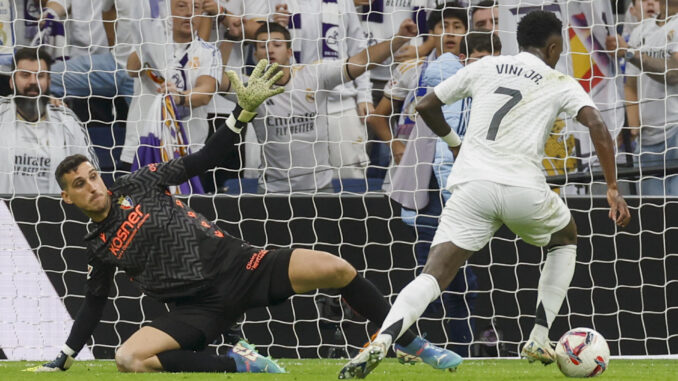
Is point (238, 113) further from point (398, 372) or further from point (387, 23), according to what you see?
point (387, 23)

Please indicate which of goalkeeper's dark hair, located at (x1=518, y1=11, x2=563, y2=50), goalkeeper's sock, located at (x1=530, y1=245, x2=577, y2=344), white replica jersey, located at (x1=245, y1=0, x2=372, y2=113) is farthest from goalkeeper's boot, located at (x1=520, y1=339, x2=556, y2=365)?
white replica jersey, located at (x1=245, y1=0, x2=372, y2=113)

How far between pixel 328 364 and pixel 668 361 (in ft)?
7.03

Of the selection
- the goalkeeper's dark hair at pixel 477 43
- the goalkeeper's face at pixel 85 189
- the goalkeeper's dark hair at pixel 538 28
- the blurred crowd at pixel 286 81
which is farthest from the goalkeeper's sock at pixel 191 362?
the goalkeeper's dark hair at pixel 477 43

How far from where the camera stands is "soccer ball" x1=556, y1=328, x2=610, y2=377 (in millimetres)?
4504

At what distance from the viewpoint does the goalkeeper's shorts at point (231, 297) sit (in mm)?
5031

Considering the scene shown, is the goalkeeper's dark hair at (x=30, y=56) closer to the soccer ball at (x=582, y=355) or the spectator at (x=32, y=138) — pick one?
the spectator at (x=32, y=138)

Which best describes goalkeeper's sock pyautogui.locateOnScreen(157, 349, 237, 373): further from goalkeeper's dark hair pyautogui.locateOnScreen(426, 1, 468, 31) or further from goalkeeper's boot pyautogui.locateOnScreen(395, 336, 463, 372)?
goalkeeper's dark hair pyautogui.locateOnScreen(426, 1, 468, 31)

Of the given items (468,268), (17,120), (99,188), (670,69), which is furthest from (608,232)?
(17,120)

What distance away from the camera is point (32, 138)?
7.58 m

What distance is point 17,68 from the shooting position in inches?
302

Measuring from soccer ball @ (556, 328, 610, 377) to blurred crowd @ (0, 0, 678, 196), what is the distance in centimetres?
283

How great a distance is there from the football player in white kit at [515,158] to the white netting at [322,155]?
208 centimetres

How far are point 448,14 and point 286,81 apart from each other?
1.32 metres

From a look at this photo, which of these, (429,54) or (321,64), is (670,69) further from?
(321,64)
